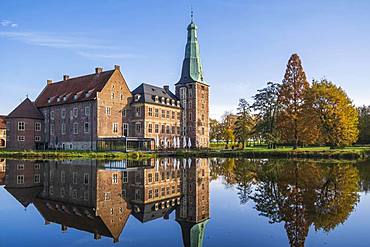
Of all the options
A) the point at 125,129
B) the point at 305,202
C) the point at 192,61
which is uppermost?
the point at 192,61

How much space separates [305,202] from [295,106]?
31.4 m

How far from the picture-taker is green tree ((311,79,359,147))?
132 ft

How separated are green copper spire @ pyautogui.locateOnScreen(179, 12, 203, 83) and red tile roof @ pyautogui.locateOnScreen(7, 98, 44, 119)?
2676 centimetres

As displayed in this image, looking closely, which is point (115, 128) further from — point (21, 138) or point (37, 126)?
point (21, 138)

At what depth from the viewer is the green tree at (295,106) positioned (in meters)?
39.9

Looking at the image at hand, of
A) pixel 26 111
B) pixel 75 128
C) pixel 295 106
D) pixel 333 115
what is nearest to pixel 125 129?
pixel 75 128

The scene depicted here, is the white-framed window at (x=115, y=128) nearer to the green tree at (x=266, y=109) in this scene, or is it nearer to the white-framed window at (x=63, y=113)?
the white-framed window at (x=63, y=113)

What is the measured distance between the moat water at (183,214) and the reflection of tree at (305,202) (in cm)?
3

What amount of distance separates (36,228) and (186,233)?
13.2ft

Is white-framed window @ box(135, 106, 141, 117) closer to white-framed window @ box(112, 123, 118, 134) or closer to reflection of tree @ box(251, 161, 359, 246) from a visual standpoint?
white-framed window @ box(112, 123, 118, 134)

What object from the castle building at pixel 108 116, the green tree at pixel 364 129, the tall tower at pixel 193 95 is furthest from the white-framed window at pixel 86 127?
the green tree at pixel 364 129

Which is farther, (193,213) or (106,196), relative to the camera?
(106,196)

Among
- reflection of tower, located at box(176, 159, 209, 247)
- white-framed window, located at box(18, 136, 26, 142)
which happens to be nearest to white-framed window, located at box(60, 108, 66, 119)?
white-framed window, located at box(18, 136, 26, 142)

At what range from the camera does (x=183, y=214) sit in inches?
415
